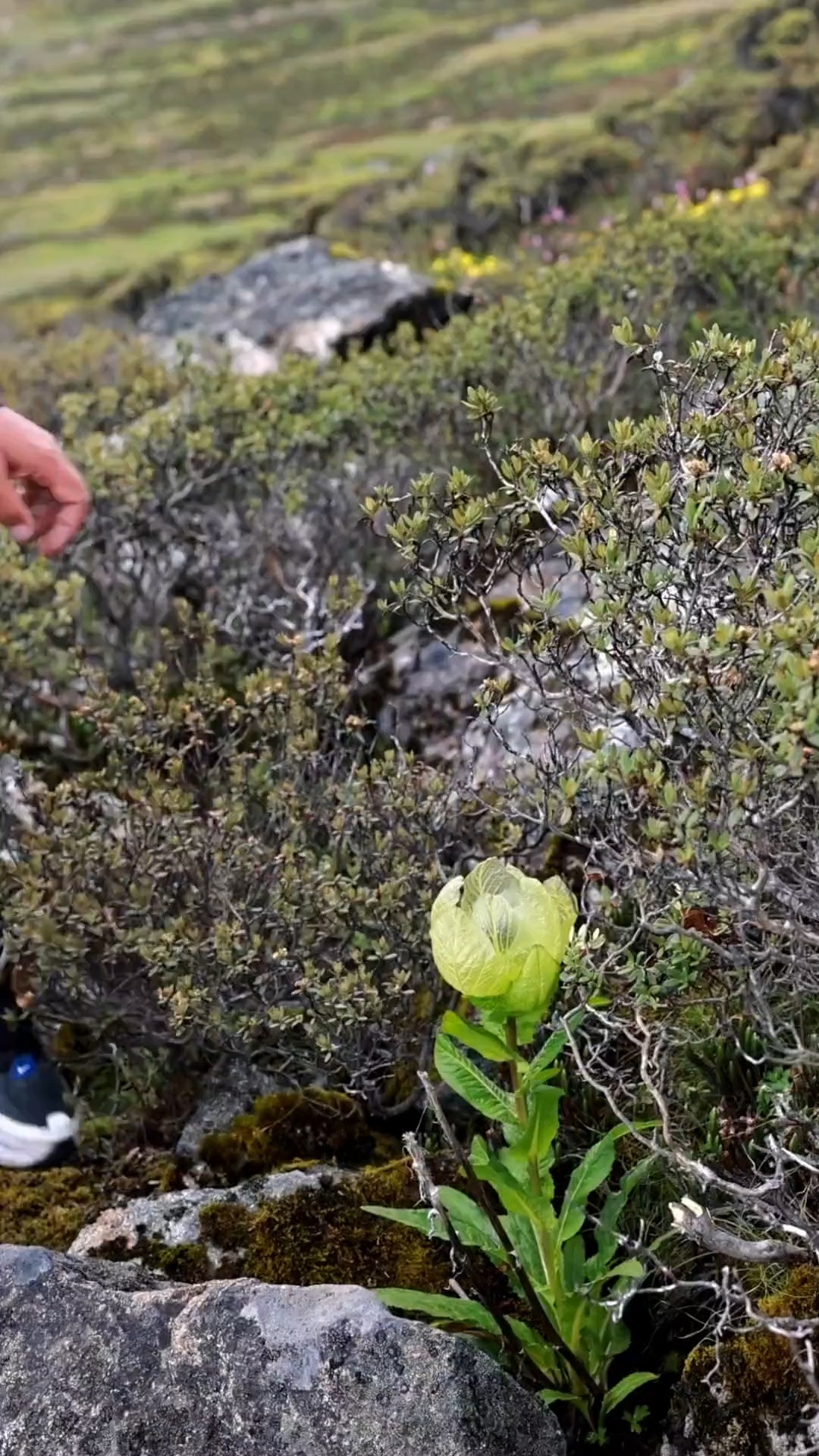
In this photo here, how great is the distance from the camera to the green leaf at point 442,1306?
74.2 inches

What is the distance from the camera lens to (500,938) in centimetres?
167

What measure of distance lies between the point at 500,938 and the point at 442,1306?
26.5 inches

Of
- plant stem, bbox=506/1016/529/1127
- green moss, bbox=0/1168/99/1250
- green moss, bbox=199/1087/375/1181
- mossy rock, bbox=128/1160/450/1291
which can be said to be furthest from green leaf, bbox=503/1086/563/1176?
green moss, bbox=0/1168/99/1250

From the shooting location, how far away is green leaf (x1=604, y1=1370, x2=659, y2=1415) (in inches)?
72.3

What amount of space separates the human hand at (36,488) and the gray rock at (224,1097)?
1348 mm

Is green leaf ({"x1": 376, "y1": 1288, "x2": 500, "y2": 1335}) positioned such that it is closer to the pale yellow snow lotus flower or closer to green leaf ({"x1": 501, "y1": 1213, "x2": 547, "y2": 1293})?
green leaf ({"x1": 501, "y1": 1213, "x2": 547, "y2": 1293})

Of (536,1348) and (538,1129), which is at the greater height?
(538,1129)

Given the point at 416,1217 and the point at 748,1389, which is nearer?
the point at 748,1389

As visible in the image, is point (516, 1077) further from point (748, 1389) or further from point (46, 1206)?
point (46, 1206)

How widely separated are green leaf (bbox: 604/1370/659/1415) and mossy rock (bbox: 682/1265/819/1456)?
0.08m

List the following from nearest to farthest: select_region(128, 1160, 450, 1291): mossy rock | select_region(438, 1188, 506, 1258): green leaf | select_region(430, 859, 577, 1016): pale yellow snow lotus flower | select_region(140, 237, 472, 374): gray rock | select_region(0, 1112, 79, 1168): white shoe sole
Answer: select_region(430, 859, 577, 1016): pale yellow snow lotus flower
select_region(438, 1188, 506, 1258): green leaf
select_region(128, 1160, 450, 1291): mossy rock
select_region(0, 1112, 79, 1168): white shoe sole
select_region(140, 237, 472, 374): gray rock

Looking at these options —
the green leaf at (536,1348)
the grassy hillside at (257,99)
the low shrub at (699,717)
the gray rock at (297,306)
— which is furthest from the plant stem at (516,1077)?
the grassy hillside at (257,99)

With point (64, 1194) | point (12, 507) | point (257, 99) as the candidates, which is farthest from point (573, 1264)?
point (257, 99)

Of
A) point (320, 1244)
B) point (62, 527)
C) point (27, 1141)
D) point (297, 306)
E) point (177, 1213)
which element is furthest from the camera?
point (297, 306)
